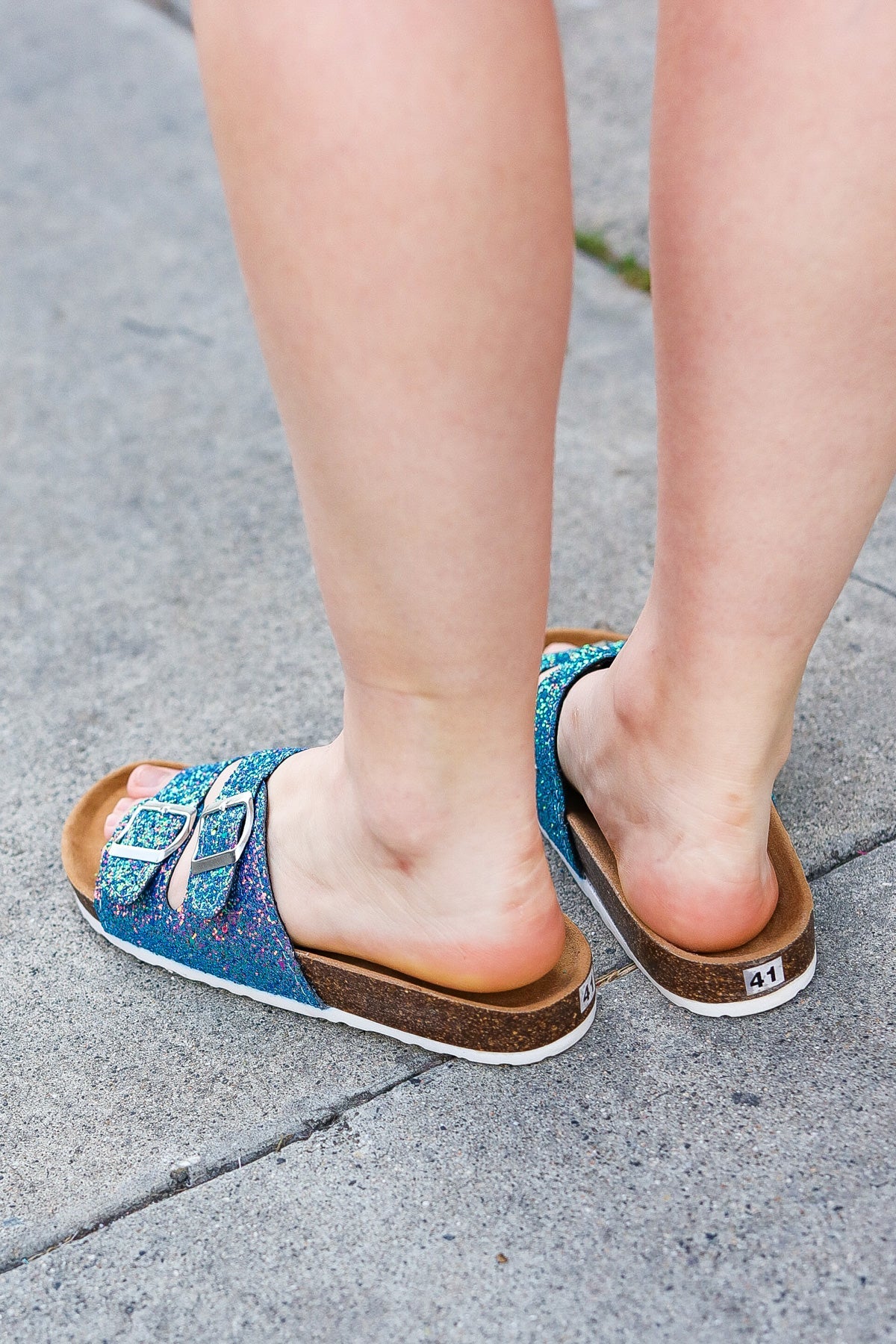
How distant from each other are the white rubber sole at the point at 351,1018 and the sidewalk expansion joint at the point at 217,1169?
0.02m

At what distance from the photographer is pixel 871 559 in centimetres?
156

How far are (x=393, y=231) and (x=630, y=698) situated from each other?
0.48 meters

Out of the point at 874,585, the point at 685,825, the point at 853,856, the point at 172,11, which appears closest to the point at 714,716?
the point at 685,825

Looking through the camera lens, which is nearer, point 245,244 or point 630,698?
point 245,244

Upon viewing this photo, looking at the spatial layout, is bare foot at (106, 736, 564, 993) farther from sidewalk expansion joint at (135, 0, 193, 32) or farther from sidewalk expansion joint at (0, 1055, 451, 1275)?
sidewalk expansion joint at (135, 0, 193, 32)

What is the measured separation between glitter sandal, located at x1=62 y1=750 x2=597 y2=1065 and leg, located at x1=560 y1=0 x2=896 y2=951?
0.13 metres

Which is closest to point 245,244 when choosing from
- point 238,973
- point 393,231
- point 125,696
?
point 393,231

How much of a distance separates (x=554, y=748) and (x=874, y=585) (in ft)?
2.03

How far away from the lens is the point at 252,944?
1.01 m

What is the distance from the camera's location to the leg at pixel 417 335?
630 mm

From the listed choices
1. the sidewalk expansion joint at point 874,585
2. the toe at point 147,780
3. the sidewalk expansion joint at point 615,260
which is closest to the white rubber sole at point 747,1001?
the toe at point 147,780

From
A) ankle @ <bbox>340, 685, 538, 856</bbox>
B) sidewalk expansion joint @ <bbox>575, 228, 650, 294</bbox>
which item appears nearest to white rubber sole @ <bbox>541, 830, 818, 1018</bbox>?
ankle @ <bbox>340, 685, 538, 856</bbox>

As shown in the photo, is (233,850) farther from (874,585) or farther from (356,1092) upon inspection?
(874,585)

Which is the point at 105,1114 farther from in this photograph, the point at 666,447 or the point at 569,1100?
the point at 666,447
